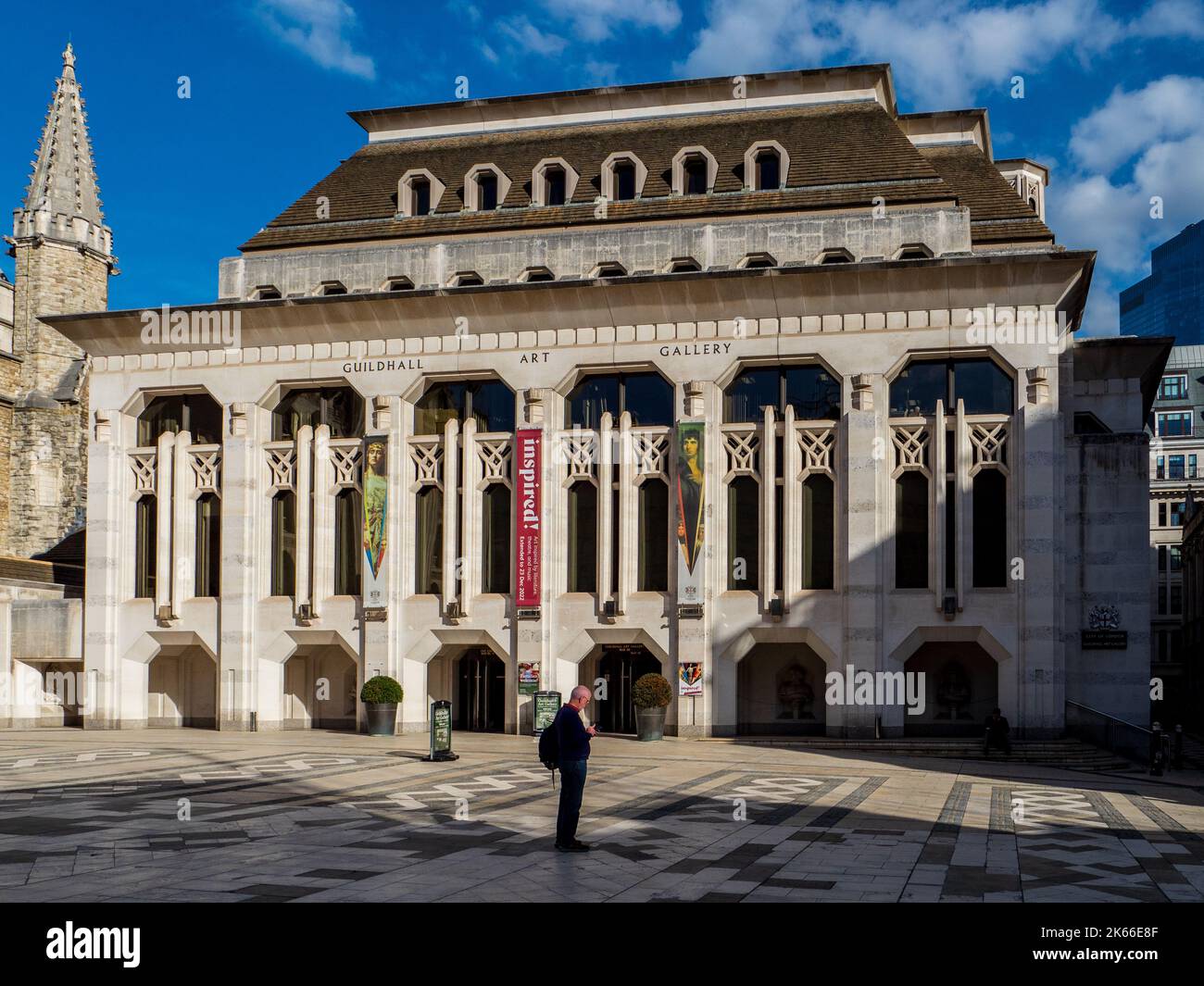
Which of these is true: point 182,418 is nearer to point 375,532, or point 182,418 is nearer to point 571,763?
point 375,532

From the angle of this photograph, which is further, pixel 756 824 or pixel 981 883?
pixel 756 824

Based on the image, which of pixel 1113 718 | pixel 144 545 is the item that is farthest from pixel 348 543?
pixel 1113 718

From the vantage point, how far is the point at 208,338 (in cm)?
4162

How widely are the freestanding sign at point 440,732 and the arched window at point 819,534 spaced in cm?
1214

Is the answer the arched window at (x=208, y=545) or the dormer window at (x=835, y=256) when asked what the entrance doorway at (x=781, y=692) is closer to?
the dormer window at (x=835, y=256)

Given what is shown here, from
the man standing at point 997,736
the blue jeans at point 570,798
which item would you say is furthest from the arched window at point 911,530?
the blue jeans at point 570,798

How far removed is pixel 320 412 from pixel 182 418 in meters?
4.93

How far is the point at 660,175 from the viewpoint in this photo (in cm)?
4241

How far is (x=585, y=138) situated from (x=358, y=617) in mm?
18115

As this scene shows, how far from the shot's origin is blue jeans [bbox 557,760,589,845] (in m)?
15.4

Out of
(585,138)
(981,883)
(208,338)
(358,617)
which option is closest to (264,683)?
(358,617)
